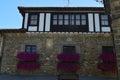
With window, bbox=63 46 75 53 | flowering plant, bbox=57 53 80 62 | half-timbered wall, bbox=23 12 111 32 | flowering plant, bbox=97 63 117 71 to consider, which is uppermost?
half-timbered wall, bbox=23 12 111 32

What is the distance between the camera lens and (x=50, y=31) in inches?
643

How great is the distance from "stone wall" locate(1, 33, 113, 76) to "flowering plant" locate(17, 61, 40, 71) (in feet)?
1.20

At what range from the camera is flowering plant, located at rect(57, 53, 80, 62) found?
49.7ft

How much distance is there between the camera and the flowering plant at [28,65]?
15.2 metres

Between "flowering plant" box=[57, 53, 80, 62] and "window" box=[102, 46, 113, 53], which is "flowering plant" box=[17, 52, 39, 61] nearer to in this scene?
"flowering plant" box=[57, 53, 80, 62]

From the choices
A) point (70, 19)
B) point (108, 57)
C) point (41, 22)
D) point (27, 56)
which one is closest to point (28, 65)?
point (27, 56)

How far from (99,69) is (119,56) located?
9.11 metres

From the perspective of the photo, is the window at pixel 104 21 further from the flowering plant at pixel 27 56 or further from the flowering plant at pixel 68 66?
the flowering plant at pixel 27 56

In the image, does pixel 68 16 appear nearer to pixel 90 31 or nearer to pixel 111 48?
pixel 90 31

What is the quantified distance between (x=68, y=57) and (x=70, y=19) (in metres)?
3.15

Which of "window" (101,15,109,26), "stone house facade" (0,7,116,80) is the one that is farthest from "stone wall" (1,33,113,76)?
"window" (101,15,109,26)

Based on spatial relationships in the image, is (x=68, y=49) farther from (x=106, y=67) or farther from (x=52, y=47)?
(x=106, y=67)

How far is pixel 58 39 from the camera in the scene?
641 inches

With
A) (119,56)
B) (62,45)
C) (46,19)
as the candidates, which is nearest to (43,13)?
(46,19)
